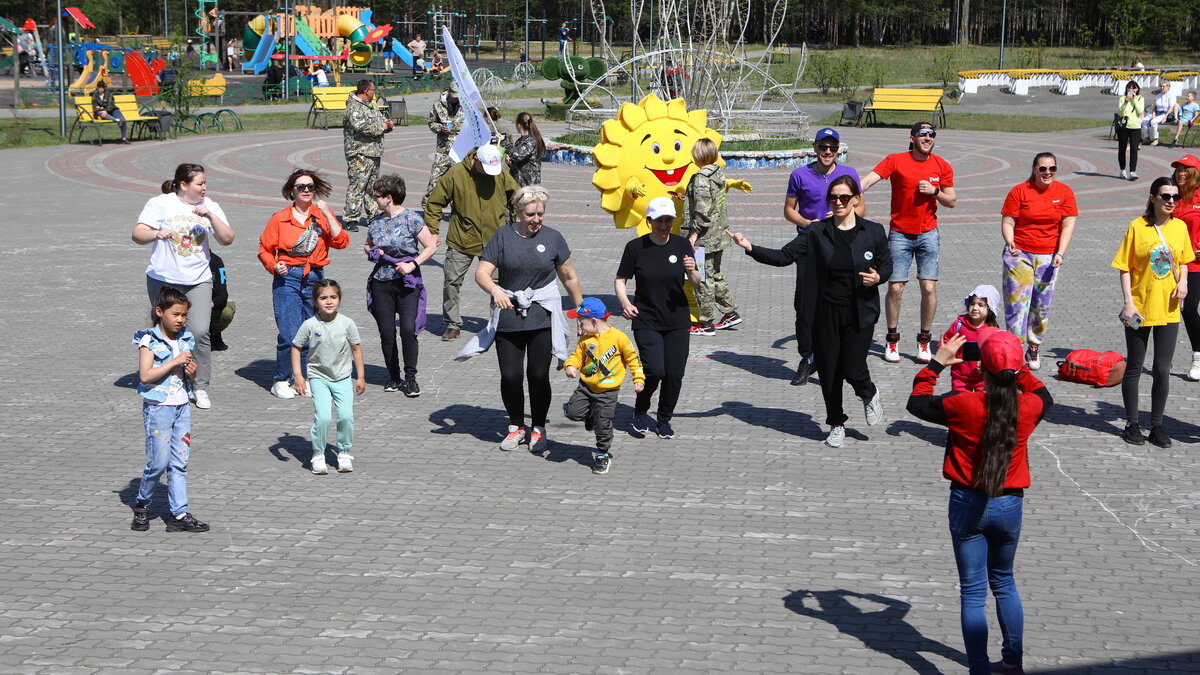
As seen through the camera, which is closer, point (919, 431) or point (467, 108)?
point (919, 431)

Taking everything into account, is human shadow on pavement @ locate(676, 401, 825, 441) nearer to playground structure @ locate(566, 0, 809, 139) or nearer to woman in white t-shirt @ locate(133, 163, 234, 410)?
woman in white t-shirt @ locate(133, 163, 234, 410)

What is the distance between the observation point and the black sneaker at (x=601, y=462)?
780 cm

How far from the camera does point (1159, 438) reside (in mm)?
8352

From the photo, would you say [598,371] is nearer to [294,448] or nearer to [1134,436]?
[294,448]

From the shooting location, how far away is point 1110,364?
340 inches

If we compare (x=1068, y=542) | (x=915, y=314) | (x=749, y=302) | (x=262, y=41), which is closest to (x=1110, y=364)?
(x=1068, y=542)

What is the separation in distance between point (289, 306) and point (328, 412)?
6.59 feet

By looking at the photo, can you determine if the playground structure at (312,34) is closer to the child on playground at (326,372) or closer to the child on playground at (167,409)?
the child on playground at (326,372)

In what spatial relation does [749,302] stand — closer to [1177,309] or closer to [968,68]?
[1177,309]

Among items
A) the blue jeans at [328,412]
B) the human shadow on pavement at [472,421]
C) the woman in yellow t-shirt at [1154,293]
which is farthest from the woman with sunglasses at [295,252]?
the woman in yellow t-shirt at [1154,293]

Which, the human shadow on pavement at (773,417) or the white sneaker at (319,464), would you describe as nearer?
the white sneaker at (319,464)

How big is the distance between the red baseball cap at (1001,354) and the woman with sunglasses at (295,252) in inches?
219

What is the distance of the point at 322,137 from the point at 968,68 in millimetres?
36040

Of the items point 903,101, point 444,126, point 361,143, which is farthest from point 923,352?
point 903,101
